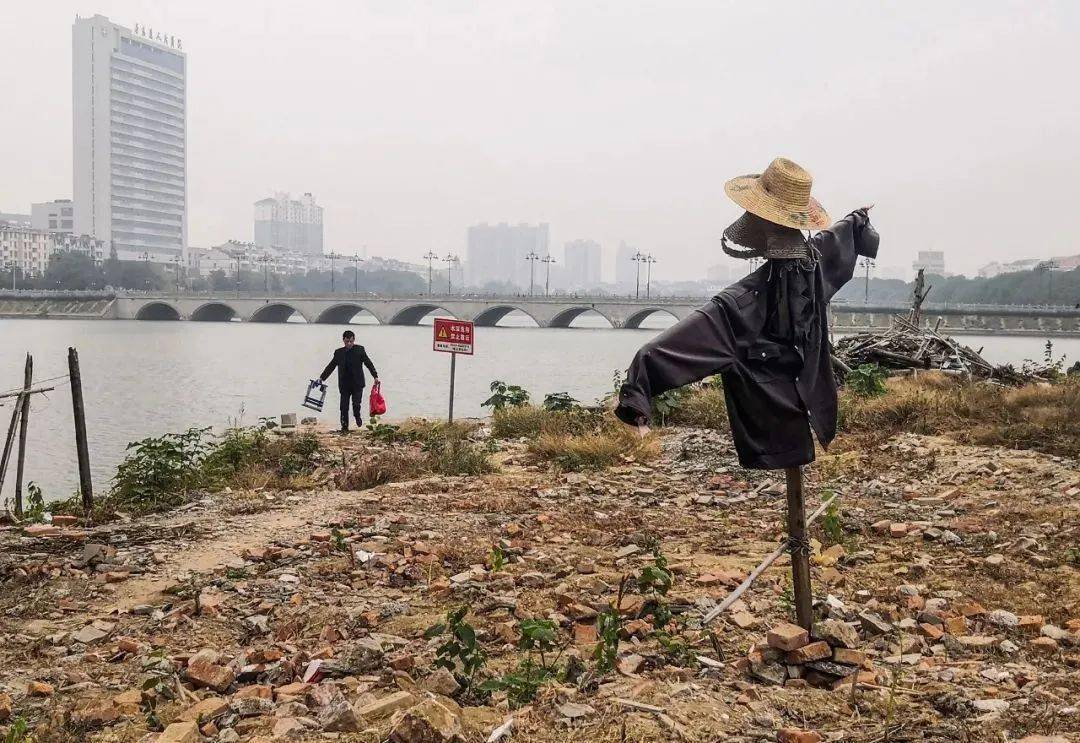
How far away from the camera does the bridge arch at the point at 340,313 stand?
7169cm

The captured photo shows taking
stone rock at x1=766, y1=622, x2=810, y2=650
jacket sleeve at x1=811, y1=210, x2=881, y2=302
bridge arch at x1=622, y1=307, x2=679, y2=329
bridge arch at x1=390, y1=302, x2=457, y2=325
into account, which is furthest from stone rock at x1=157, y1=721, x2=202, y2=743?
bridge arch at x1=390, y1=302, x2=457, y2=325

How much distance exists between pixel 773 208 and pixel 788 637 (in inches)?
62.0

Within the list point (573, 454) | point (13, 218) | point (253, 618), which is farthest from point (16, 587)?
point (13, 218)

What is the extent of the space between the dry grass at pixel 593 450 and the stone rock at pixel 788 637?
516 centimetres

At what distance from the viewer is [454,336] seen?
1215 cm

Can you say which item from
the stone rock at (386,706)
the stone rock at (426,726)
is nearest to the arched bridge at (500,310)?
the stone rock at (386,706)

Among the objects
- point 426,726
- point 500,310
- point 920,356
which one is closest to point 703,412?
point 920,356

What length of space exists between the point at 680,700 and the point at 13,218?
21973 cm

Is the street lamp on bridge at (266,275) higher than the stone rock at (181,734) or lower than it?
higher

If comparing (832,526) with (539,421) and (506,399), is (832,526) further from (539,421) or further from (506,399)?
(506,399)

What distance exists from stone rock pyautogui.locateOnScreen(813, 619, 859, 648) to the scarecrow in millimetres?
61

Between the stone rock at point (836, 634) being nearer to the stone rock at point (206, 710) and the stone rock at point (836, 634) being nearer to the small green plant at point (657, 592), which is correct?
the small green plant at point (657, 592)

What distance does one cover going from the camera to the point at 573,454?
9000 millimetres

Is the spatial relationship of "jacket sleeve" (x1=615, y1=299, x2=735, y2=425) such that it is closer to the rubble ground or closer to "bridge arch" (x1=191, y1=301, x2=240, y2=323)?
the rubble ground
